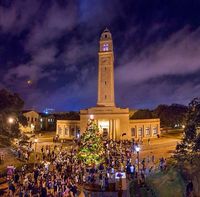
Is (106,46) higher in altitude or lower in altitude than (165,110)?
higher

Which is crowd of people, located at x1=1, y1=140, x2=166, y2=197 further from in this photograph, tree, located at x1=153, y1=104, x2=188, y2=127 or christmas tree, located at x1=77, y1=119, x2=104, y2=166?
tree, located at x1=153, y1=104, x2=188, y2=127

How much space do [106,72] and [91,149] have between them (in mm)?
33360

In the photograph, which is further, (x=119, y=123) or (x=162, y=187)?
(x=119, y=123)

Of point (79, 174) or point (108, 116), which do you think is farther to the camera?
point (108, 116)

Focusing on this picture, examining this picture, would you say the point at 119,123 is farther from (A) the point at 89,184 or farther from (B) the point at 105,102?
(A) the point at 89,184

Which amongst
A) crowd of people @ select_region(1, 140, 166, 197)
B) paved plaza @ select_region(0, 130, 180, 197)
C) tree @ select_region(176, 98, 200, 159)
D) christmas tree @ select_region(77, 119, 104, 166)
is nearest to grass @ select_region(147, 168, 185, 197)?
crowd of people @ select_region(1, 140, 166, 197)

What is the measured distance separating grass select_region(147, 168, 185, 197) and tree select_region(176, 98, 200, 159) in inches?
85.6

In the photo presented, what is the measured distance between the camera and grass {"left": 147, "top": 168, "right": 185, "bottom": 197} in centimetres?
2145

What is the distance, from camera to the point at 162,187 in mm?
21750

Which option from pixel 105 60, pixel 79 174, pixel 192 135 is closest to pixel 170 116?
pixel 105 60

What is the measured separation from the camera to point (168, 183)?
72.4ft

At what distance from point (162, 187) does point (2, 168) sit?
604 inches

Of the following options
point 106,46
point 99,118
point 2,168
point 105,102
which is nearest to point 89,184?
point 2,168

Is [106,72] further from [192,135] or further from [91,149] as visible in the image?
[192,135]
